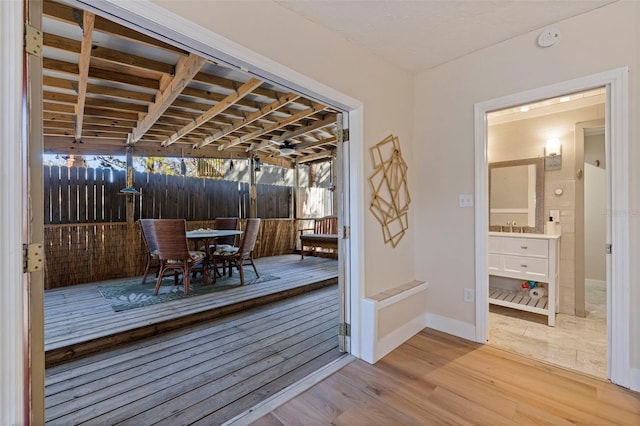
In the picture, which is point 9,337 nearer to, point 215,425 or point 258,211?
point 215,425

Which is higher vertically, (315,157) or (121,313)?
(315,157)

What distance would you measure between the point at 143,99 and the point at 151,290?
8.05 feet

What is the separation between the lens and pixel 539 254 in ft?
9.71

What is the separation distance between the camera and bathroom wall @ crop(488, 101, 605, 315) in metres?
3.07

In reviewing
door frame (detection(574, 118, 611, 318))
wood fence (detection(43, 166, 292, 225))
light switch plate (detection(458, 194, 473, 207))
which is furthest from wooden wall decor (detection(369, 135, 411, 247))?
wood fence (detection(43, 166, 292, 225))

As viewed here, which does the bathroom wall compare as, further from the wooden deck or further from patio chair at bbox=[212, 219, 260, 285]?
patio chair at bbox=[212, 219, 260, 285]

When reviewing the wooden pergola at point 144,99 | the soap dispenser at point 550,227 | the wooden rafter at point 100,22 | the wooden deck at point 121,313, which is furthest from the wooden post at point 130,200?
the soap dispenser at point 550,227

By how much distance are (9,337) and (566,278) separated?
14.3ft

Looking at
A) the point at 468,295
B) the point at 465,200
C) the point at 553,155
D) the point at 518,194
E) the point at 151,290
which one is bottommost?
the point at 151,290

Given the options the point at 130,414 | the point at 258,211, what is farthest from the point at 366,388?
the point at 258,211

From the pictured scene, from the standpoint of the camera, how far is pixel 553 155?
3.21 metres

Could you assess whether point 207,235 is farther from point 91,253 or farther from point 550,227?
point 550,227

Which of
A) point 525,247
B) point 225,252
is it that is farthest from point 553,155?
point 225,252

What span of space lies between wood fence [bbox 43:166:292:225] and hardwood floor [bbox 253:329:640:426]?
432 centimetres
